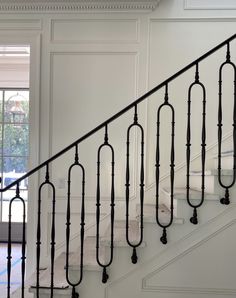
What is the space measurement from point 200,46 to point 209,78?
1.17 ft

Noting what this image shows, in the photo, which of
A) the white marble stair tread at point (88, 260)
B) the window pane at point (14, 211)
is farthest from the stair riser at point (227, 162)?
the window pane at point (14, 211)

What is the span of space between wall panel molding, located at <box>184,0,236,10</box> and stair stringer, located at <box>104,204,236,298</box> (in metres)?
2.18

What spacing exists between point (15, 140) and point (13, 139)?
3 centimetres

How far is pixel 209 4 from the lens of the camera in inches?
133

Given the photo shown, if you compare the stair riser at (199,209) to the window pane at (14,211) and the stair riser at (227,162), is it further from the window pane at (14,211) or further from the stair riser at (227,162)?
the window pane at (14,211)

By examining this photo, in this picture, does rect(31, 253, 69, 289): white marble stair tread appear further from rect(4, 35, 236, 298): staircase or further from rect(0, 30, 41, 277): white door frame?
rect(0, 30, 41, 277): white door frame

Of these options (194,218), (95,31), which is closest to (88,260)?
(194,218)

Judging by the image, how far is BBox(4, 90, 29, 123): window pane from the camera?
502cm

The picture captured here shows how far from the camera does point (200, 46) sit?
338 centimetres

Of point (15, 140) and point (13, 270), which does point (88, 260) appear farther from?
point (15, 140)

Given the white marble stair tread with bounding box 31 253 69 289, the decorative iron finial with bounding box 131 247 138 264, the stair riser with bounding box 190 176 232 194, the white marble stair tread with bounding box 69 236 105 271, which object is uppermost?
the stair riser with bounding box 190 176 232 194

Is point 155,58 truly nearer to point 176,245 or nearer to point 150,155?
point 150,155

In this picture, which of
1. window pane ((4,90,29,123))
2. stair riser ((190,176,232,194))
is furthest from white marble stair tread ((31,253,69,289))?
window pane ((4,90,29,123))

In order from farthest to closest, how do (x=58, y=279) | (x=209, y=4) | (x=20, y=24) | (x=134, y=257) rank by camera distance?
(x=20, y=24), (x=209, y=4), (x=58, y=279), (x=134, y=257)
